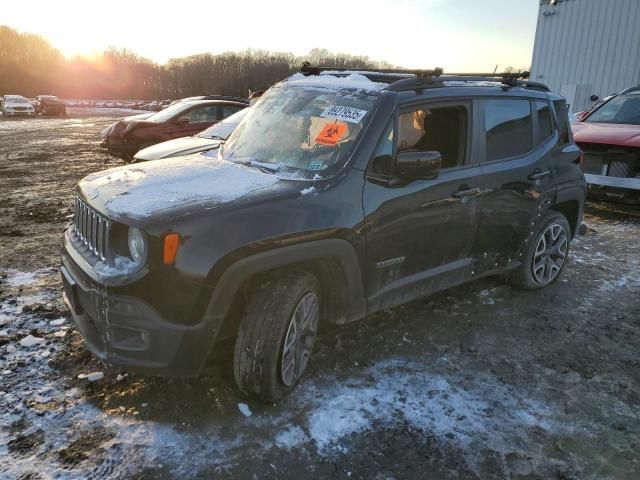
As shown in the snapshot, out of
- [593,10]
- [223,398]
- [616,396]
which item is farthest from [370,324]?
[593,10]

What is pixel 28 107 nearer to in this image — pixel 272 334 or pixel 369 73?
pixel 369 73

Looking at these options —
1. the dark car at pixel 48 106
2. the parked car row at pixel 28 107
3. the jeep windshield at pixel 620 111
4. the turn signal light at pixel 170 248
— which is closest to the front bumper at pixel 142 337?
the turn signal light at pixel 170 248

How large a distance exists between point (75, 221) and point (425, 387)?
8.22ft

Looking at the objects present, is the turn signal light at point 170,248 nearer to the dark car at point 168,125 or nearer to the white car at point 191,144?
the white car at point 191,144

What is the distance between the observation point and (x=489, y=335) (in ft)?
13.4

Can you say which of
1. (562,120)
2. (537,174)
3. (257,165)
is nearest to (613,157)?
(562,120)

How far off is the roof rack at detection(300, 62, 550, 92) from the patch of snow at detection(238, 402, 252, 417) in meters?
2.26

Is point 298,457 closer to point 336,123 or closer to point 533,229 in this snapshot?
point 336,123

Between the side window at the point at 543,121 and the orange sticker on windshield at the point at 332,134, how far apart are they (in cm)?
212

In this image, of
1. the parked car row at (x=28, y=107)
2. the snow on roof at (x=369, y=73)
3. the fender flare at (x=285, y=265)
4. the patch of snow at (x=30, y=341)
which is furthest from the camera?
the parked car row at (x=28, y=107)

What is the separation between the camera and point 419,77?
372cm

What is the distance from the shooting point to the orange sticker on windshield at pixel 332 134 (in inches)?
133

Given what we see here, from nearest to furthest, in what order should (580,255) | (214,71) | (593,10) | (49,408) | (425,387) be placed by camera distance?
1. (49,408)
2. (425,387)
3. (580,255)
4. (593,10)
5. (214,71)

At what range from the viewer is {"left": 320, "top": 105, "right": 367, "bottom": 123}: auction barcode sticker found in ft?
11.2
